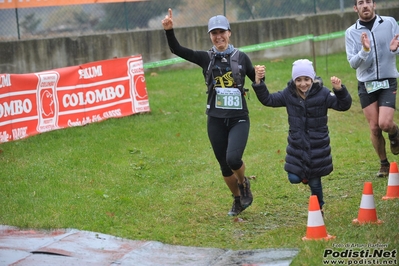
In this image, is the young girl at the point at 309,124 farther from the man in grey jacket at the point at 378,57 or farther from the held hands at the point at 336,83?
the man in grey jacket at the point at 378,57

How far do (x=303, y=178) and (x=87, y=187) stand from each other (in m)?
3.61

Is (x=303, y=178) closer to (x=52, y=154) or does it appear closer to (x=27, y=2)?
(x=52, y=154)

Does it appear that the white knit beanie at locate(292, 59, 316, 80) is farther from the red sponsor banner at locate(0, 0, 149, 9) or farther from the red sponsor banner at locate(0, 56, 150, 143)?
the red sponsor banner at locate(0, 0, 149, 9)

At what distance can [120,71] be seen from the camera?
15328mm

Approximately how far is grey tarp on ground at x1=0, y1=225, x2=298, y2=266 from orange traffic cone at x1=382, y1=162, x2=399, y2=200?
2.28 metres

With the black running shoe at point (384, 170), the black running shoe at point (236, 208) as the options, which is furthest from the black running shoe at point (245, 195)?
the black running shoe at point (384, 170)

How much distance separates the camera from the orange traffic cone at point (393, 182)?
27.7ft

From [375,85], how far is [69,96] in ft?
22.2

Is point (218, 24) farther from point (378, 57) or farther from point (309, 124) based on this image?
point (378, 57)

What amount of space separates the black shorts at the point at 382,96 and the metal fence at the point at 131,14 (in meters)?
12.2

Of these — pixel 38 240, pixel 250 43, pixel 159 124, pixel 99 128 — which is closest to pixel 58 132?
pixel 99 128

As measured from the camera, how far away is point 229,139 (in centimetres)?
805

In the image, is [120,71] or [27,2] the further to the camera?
[27,2]

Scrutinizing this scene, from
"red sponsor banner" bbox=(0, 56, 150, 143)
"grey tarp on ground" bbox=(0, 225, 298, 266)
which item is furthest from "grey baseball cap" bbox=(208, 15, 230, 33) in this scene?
"red sponsor banner" bbox=(0, 56, 150, 143)
